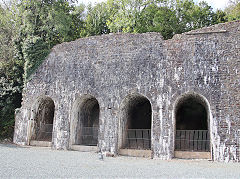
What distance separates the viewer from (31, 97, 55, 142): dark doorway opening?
57.1 ft

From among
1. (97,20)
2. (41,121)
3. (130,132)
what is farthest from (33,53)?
(97,20)

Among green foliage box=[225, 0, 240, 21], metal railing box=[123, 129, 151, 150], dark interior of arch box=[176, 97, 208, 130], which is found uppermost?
green foliage box=[225, 0, 240, 21]

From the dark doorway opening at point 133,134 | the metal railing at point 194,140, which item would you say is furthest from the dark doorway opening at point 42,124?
the metal railing at point 194,140

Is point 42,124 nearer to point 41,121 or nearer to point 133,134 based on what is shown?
point 41,121

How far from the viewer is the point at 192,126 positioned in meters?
17.8

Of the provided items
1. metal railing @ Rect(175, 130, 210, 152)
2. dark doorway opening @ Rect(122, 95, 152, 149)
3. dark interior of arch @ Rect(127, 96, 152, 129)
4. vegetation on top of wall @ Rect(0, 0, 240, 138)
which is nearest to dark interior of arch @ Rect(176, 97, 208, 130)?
dark interior of arch @ Rect(127, 96, 152, 129)

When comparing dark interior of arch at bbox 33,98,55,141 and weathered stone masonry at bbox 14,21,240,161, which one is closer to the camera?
weathered stone masonry at bbox 14,21,240,161

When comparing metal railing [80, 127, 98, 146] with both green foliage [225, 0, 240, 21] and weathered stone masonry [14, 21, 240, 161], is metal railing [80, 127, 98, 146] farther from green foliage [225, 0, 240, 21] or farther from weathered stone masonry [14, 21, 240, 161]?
green foliage [225, 0, 240, 21]

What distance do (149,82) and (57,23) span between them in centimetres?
1214

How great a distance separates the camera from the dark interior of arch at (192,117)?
56.3ft

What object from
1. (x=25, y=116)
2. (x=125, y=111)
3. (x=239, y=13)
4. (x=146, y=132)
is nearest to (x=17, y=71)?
(x=25, y=116)

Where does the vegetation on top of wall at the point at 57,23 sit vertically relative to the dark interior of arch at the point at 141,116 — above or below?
above

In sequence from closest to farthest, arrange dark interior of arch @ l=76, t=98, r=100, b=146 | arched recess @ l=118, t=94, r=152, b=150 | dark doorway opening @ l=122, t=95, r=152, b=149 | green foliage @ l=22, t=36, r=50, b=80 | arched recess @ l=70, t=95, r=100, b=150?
arched recess @ l=118, t=94, r=152, b=150, dark doorway opening @ l=122, t=95, r=152, b=149, arched recess @ l=70, t=95, r=100, b=150, dark interior of arch @ l=76, t=98, r=100, b=146, green foliage @ l=22, t=36, r=50, b=80

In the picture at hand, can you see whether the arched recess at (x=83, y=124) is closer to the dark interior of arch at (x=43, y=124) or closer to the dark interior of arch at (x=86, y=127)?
the dark interior of arch at (x=86, y=127)
